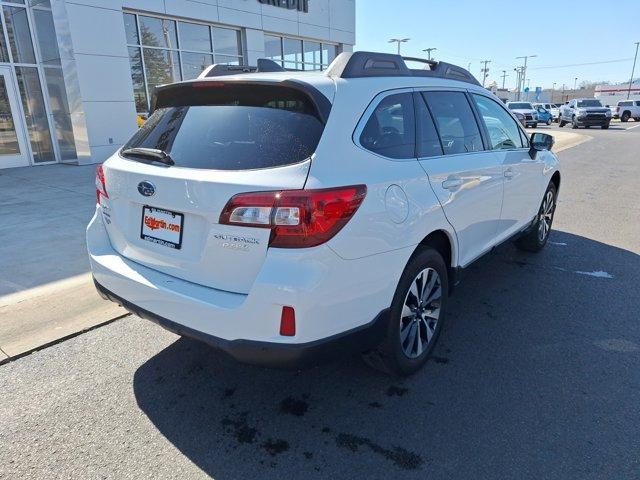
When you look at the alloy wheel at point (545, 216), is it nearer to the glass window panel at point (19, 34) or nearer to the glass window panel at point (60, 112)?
the glass window panel at point (60, 112)

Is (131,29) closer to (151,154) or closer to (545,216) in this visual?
(545,216)

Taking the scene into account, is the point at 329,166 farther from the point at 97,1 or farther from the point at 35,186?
the point at 97,1

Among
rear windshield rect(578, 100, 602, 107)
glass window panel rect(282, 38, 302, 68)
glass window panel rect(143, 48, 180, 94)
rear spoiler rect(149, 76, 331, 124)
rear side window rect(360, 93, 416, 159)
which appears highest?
glass window panel rect(282, 38, 302, 68)

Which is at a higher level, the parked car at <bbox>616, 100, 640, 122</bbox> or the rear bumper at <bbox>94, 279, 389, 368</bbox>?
the rear bumper at <bbox>94, 279, 389, 368</bbox>

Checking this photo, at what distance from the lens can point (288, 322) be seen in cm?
221

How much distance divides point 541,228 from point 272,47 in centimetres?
1493

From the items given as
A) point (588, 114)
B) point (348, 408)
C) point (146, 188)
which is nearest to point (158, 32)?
point (146, 188)

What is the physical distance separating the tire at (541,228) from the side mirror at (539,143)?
578 millimetres

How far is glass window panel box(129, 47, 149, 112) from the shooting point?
540 inches

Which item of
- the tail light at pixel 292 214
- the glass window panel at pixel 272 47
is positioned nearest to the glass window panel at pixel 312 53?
the glass window panel at pixel 272 47

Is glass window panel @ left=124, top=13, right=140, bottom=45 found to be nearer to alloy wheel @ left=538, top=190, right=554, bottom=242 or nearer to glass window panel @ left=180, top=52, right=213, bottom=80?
glass window panel @ left=180, top=52, right=213, bottom=80

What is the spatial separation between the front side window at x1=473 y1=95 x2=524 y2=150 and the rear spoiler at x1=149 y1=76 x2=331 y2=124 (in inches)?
78.3

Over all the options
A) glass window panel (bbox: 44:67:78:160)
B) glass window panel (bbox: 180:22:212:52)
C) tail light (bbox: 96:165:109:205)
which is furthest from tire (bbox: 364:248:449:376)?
glass window panel (bbox: 180:22:212:52)

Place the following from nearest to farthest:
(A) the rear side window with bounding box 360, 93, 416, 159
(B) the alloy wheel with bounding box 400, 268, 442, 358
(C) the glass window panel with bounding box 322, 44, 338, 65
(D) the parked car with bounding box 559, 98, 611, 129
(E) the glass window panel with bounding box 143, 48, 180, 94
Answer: (A) the rear side window with bounding box 360, 93, 416, 159 < (B) the alloy wheel with bounding box 400, 268, 442, 358 < (E) the glass window panel with bounding box 143, 48, 180, 94 < (C) the glass window panel with bounding box 322, 44, 338, 65 < (D) the parked car with bounding box 559, 98, 611, 129
